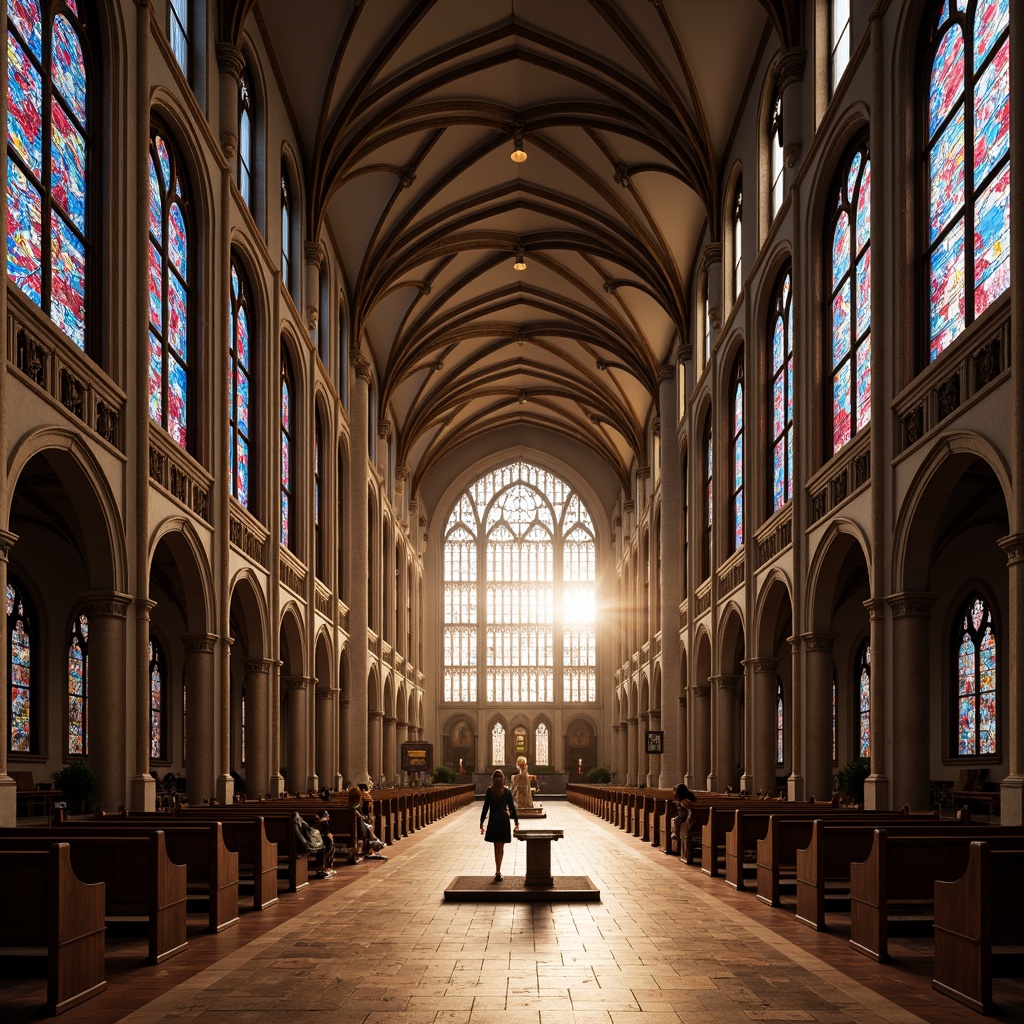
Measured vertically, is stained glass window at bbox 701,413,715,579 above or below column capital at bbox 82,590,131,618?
above

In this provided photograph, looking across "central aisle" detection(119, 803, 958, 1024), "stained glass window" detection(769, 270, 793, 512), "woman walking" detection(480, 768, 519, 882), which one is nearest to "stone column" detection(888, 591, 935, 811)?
"central aisle" detection(119, 803, 958, 1024)

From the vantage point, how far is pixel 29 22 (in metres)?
14.1

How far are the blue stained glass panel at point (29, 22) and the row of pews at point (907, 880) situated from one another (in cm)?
1209

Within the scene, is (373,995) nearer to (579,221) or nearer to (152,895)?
(152,895)

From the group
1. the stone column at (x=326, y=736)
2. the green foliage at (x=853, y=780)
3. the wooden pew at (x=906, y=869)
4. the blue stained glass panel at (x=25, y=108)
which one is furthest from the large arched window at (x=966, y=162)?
the stone column at (x=326, y=736)

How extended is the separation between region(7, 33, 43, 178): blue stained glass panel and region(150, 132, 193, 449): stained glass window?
405 centimetres

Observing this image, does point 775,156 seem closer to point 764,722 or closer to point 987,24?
point 987,24

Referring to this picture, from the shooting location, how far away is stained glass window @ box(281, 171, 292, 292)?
27.6 metres

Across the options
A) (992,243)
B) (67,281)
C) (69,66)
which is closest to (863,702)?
(992,243)

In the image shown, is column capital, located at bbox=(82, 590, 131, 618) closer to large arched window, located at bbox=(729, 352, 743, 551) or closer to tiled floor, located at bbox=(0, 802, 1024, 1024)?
tiled floor, located at bbox=(0, 802, 1024, 1024)

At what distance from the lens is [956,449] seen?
14539 millimetres

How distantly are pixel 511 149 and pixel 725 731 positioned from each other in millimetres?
16546

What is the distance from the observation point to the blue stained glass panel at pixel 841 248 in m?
20.1

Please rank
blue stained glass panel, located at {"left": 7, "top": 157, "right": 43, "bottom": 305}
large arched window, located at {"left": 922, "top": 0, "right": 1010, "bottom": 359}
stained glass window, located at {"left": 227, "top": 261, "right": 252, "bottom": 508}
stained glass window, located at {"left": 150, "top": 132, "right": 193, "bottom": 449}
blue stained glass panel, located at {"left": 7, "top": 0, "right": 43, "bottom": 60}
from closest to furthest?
1. blue stained glass panel, located at {"left": 7, "top": 157, "right": 43, "bottom": 305}
2. blue stained glass panel, located at {"left": 7, "top": 0, "right": 43, "bottom": 60}
3. large arched window, located at {"left": 922, "top": 0, "right": 1010, "bottom": 359}
4. stained glass window, located at {"left": 150, "top": 132, "right": 193, "bottom": 449}
5. stained glass window, located at {"left": 227, "top": 261, "right": 252, "bottom": 508}
